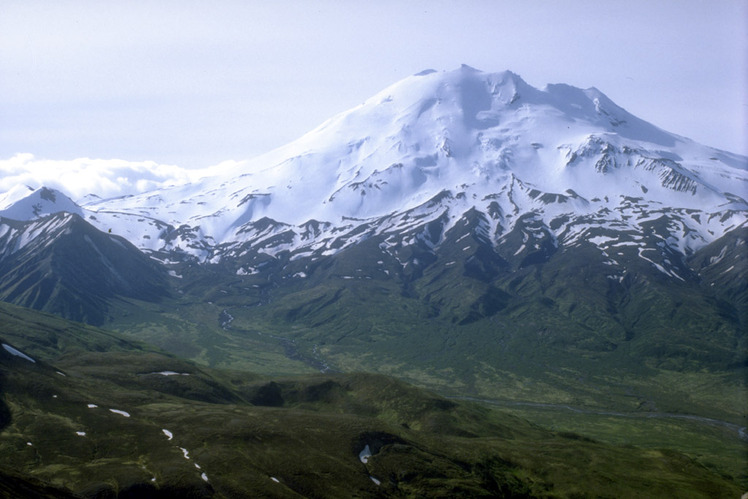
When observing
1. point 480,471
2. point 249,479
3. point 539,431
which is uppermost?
point 249,479

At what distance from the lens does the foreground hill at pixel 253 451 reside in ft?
327

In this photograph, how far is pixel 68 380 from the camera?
464ft

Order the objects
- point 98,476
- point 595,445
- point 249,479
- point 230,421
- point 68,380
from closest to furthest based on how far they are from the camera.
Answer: point 98,476 → point 249,479 → point 230,421 → point 68,380 → point 595,445

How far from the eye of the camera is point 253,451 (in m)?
116

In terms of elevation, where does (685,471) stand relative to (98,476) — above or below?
below

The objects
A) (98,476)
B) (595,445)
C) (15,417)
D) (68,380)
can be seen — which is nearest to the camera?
(98,476)

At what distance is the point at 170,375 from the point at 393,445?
7281 cm

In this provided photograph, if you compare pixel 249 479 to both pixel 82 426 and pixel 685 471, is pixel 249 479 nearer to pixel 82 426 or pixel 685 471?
pixel 82 426

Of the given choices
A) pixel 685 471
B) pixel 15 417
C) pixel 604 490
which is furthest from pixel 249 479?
pixel 685 471

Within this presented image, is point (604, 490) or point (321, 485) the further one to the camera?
point (604, 490)

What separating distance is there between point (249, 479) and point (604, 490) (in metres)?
72.3

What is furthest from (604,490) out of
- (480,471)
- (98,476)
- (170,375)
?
(170,375)

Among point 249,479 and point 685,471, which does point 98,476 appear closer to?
point 249,479

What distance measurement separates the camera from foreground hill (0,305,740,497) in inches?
3922
